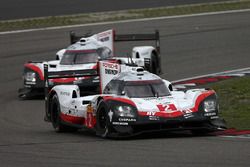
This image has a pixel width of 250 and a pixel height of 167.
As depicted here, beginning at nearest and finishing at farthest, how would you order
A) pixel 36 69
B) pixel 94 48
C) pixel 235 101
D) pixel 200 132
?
1. pixel 200 132
2. pixel 235 101
3. pixel 36 69
4. pixel 94 48

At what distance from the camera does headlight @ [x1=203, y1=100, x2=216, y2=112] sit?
15.6 meters

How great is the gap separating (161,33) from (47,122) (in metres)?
15.5

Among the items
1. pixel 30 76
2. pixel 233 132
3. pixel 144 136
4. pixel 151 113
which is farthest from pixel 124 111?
pixel 30 76

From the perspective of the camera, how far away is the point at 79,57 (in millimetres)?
25312

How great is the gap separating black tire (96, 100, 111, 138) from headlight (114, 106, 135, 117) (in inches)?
8.9

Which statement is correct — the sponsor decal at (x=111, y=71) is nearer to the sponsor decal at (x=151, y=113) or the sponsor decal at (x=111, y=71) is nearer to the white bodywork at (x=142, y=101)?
the white bodywork at (x=142, y=101)

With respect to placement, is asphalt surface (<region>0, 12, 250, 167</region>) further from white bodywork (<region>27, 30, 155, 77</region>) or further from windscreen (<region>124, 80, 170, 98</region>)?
white bodywork (<region>27, 30, 155, 77</region>)

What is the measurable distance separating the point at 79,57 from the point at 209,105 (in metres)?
10.1

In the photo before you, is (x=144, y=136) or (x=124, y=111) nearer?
(x=124, y=111)

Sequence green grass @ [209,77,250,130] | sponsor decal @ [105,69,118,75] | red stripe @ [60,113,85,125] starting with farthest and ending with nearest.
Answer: sponsor decal @ [105,69,118,75] < green grass @ [209,77,250,130] < red stripe @ [60,113,85,125]

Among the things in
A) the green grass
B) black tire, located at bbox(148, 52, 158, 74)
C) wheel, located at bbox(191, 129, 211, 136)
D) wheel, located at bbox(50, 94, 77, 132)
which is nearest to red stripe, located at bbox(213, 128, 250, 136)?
wheel, located at bbox(191, 129, 211, 136)

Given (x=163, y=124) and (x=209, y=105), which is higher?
(x=209, y=105)

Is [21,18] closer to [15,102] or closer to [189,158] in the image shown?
[15,102]

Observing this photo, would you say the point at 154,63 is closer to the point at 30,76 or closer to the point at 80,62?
the point at 80,62
